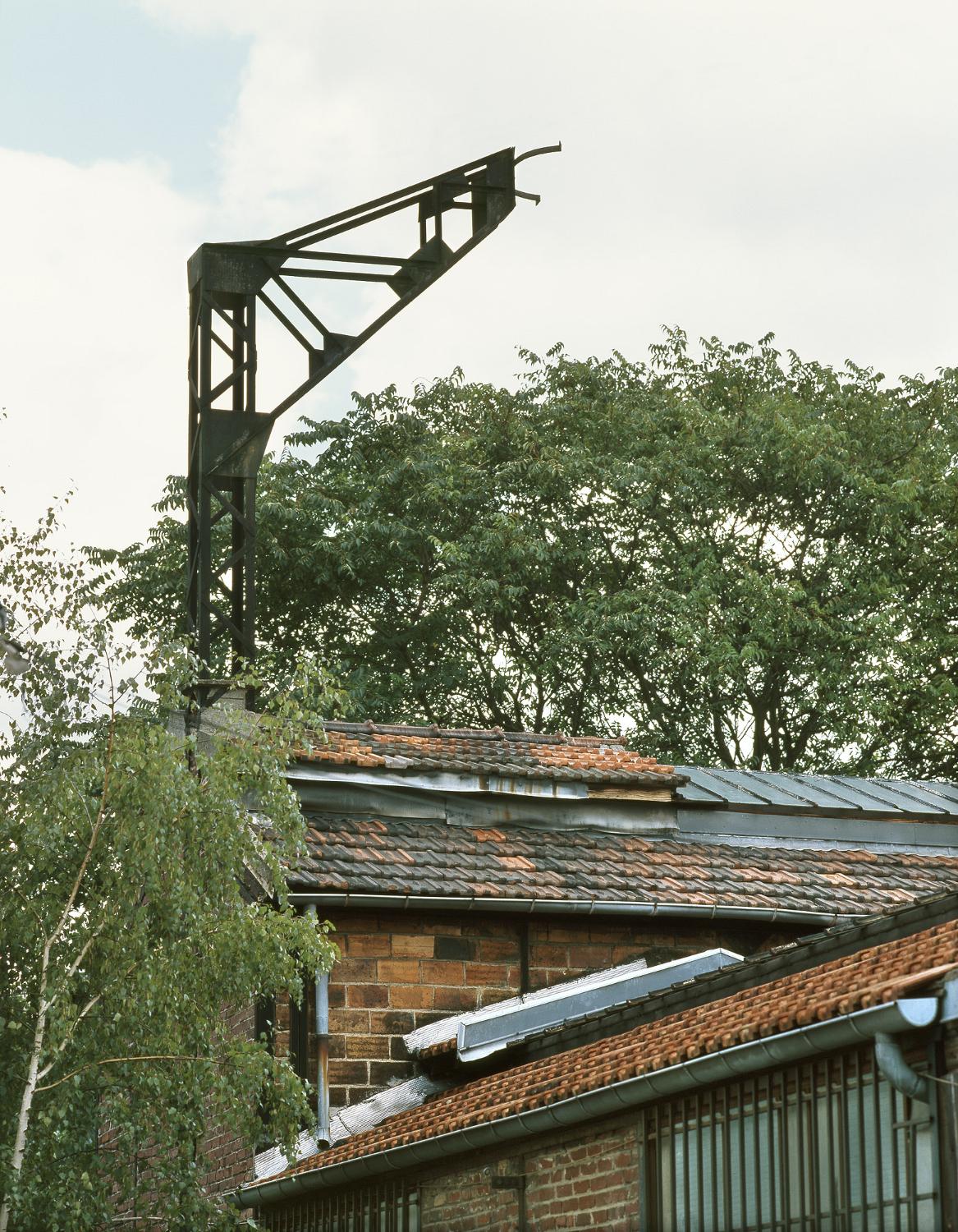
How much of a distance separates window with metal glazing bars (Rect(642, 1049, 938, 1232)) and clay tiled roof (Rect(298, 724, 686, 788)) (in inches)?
252

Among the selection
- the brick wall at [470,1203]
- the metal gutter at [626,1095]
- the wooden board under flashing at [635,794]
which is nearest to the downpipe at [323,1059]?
the metal gutter at [626,1095]

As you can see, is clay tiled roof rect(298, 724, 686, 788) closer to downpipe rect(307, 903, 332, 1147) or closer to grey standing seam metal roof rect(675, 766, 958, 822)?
grey standing seam metal roof rect(675, 766, 958, 822)

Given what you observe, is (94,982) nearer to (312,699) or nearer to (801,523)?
(312,699)

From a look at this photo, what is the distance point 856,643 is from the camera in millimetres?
26281

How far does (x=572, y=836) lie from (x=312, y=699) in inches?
201

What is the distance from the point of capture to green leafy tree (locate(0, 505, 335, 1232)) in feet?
31.3

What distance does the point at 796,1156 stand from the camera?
25.3ft

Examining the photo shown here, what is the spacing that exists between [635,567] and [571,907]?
15.2m

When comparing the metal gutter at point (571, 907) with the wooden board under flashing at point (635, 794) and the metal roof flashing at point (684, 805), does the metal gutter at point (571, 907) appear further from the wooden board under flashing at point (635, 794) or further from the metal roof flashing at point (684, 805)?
the wooden board under flashing at point (635, 794)

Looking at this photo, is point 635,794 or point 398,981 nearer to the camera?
point 398,981

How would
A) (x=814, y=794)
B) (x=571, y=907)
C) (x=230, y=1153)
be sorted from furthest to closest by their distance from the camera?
(x=814, y=794), (x=571, y=907), (x=230, y=1153)

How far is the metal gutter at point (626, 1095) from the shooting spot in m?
6.97

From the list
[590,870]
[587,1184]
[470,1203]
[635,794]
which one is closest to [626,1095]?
[587,1184]

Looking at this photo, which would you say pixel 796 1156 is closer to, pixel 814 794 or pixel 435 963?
pixel 435 963
